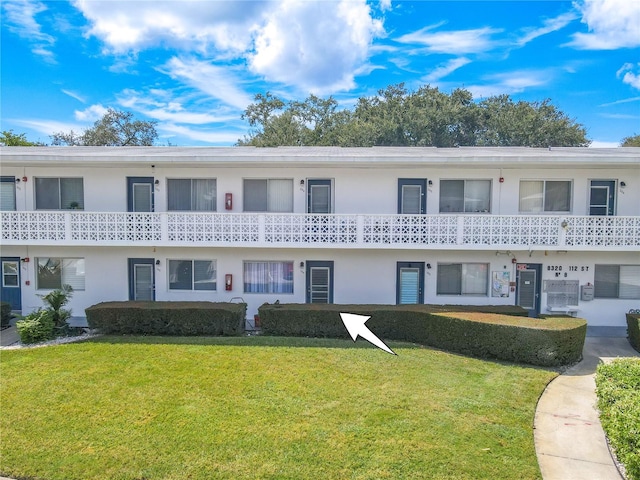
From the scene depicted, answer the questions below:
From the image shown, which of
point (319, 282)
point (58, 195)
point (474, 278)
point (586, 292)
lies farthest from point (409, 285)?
point (58, 195)

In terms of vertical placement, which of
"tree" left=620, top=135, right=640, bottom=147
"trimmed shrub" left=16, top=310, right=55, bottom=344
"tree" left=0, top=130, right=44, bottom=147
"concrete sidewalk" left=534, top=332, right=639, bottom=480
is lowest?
"concrete sidewalk" left=534, top=332, right=639, bottom=480

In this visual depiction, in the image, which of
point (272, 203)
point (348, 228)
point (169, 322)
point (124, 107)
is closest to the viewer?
point (169, 322)

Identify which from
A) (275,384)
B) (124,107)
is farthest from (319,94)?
(275,384)

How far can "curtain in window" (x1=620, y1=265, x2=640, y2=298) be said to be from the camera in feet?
40.9

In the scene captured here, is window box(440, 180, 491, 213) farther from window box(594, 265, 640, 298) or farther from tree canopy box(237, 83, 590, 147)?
tree canopy box(237, 83, 590, 147)

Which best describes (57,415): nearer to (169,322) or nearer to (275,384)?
(275,384)

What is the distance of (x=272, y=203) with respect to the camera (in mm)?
13117

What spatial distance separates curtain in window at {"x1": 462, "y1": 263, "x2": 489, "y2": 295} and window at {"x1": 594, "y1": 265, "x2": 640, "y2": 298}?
11.4ft

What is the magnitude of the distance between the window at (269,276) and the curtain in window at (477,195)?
6254 millimetres

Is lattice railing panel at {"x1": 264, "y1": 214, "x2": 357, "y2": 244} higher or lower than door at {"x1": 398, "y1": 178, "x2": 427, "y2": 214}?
lower

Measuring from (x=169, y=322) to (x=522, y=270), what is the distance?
1108 centimetres

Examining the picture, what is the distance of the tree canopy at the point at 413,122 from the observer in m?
33.0

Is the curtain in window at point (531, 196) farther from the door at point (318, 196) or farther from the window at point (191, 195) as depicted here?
the window at point (191, 195)
